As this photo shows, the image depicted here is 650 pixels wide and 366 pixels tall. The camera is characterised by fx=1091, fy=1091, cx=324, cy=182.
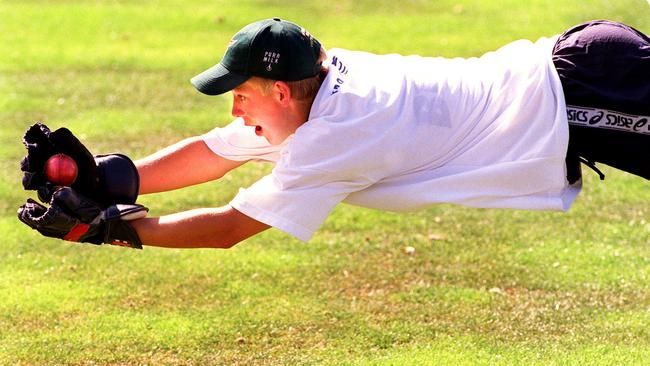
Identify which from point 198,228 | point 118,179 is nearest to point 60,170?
point 118,179

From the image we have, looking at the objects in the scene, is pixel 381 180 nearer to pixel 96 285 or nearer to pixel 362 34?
pixel 96 285

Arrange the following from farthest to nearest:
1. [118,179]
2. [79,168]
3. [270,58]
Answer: [118,179] → [79,168] → [270,58]

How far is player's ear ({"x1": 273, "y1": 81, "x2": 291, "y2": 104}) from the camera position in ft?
15.9

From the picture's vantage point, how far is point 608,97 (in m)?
5.10

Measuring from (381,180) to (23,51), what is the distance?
30.1ft

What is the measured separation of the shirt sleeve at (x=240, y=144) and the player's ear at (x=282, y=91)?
515 mm

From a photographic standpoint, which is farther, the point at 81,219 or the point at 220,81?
the point at 220,81

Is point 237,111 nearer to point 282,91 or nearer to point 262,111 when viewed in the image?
point 262,111

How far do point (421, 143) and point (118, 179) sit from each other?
145 cm

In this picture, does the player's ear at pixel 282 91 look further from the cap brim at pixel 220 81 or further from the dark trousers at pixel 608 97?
the dark trousers at pixel 608 97

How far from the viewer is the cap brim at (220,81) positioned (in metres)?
4.86

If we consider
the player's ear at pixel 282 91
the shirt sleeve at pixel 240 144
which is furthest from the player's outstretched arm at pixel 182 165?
the player's ear at pixel 282 91

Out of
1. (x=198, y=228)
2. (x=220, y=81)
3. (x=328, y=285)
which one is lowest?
(x=328, y=285)

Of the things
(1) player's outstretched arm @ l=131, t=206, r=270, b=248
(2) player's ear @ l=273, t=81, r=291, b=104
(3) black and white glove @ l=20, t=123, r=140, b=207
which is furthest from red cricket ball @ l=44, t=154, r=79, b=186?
(2) player's ear @ l=273, t=81, r=291, b=104
